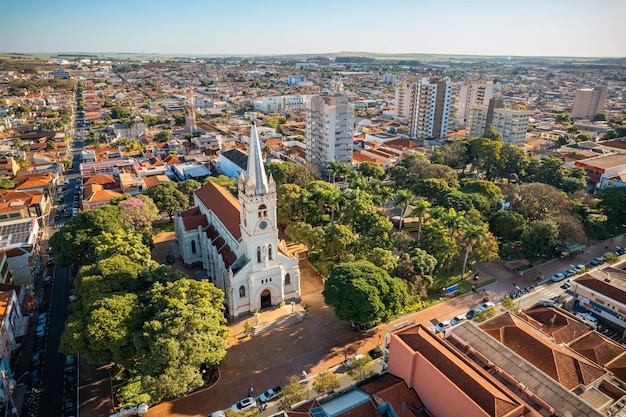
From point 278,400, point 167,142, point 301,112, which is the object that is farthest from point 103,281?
point 301,112

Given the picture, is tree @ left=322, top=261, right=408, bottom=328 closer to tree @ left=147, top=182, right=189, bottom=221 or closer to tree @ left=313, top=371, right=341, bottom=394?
tree @ left=313, top=371, right=341, bottom=394

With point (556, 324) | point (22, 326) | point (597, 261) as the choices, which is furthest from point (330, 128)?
point (22, 326)

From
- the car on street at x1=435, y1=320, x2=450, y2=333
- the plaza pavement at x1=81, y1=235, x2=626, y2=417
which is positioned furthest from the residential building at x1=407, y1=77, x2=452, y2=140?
the car on street at x1=435, y1=320, x2=450, y2=333

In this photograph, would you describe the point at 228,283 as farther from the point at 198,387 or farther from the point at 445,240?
the point at 445,240

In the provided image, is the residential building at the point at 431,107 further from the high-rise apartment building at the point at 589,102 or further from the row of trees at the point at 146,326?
the row of trees at the point at 146,326

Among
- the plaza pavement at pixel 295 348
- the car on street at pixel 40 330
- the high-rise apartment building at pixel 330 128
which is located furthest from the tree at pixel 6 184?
the plaza pavement at pixel 295 348

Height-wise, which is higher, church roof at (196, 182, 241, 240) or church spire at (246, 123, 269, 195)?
church spire at (246, 123, 269, 195)

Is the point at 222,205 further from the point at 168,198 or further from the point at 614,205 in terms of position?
the point at 614,205
